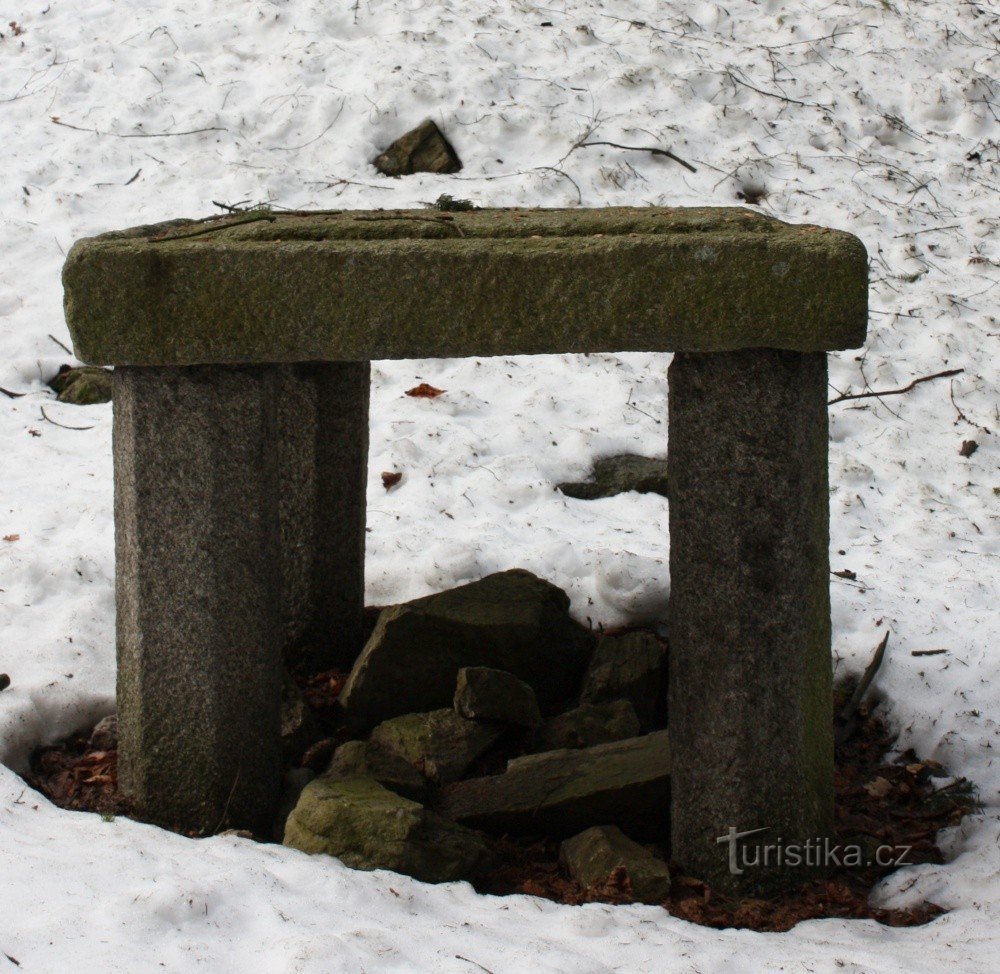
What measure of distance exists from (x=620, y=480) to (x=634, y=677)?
1.57m

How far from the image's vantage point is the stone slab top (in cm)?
281

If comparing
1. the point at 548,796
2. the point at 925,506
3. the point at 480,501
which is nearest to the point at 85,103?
the point at 480,501

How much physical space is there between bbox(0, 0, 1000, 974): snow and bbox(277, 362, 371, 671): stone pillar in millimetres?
446

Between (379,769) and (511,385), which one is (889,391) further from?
(379,769)

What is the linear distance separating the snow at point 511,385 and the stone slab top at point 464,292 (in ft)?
3.89

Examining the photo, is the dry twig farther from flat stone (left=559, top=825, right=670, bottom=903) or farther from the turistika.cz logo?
flat stone (left=559, top=825, right=670, bottom=903)

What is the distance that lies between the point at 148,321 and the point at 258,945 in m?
1.38

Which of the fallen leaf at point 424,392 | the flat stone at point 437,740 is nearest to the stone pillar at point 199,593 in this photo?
the flat stone at point 437,740

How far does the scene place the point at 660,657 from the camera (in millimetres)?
4023

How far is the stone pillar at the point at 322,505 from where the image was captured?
405 cm

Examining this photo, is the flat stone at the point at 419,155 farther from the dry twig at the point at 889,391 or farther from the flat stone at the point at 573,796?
the flat stone at the point at 573,796

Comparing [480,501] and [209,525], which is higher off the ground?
[209,525]

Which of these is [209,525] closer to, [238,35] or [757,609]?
[757,609]

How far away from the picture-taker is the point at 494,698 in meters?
3.74
